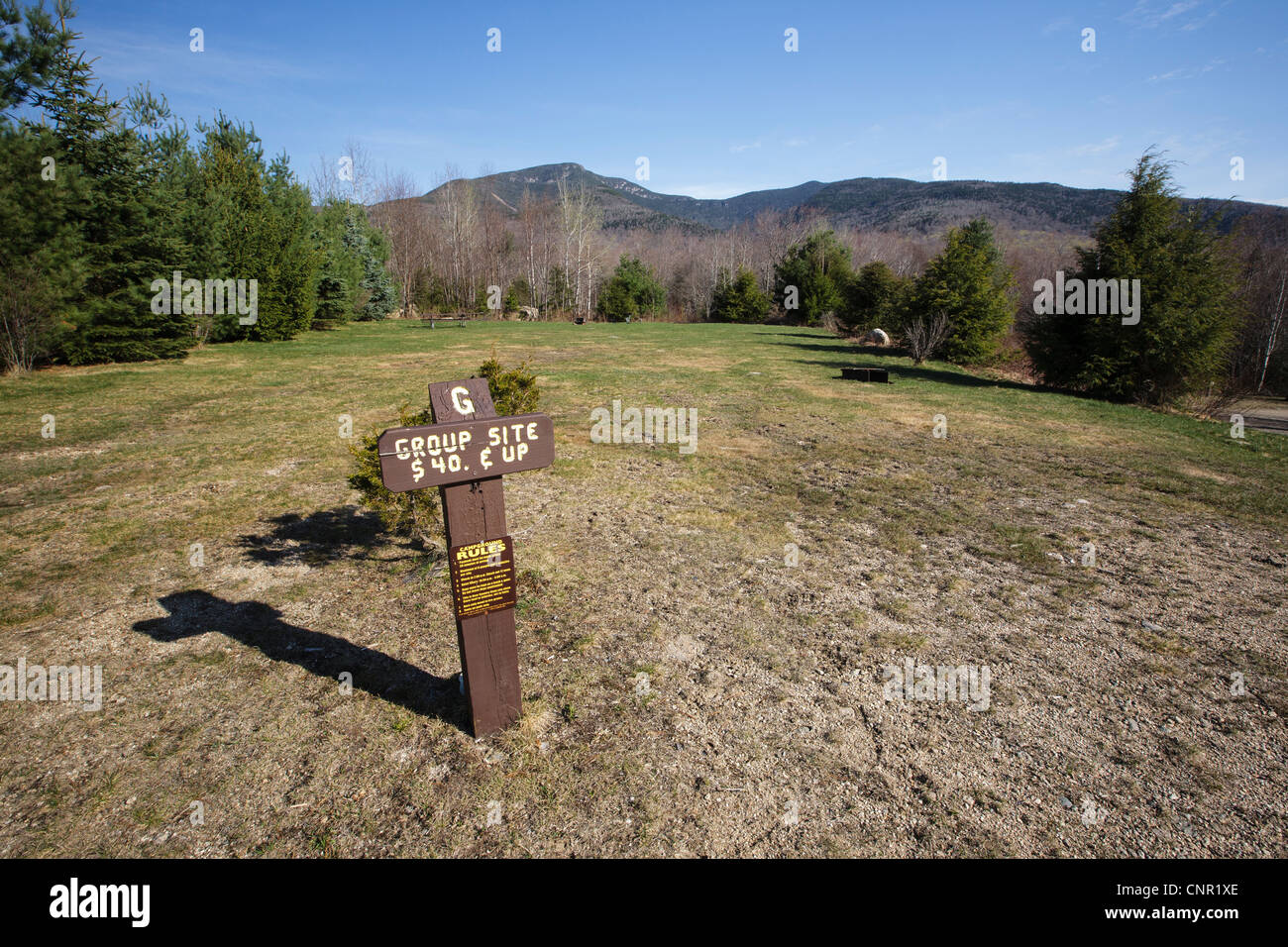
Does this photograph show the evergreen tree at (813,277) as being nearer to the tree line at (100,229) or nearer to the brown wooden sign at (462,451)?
the tree line at (100,229)

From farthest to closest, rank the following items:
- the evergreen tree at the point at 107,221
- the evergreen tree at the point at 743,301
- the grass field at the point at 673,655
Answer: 1. the evergreen tree at the point at 743,301
2. the evergreen tree at the point at 107,221
3. the grass field at the point at 673,655

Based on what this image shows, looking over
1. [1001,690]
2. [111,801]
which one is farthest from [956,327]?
[111,801]

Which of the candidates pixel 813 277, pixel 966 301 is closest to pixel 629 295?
pixel 813 277

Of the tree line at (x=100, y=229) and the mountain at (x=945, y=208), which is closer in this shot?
the tree line at (x=100, y=229)

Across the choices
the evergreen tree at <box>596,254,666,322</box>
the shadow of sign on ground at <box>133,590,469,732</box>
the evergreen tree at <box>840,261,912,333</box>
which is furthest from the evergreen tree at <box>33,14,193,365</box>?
the evergreen tree at <box>596,254,666,322</box>

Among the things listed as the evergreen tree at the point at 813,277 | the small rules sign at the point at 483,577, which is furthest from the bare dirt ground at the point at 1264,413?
the evergreen tree at the point at 813,277

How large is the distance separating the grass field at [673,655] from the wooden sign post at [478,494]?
0.39 meters

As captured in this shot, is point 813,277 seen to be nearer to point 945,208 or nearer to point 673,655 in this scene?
point 673,655

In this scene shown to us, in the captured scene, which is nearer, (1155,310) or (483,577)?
(483,577)

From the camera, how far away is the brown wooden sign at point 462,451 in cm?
269

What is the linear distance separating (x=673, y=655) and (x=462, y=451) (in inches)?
85.1

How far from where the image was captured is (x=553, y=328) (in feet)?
109

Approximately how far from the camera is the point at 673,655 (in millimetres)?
4164
